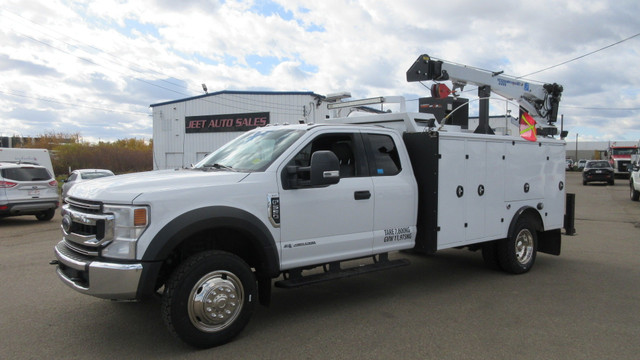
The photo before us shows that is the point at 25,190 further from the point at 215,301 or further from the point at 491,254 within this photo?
the point at 491,254

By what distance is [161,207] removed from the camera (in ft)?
12.5

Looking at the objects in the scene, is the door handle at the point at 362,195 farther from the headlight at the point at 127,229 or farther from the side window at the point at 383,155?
the headlight at the point at 127,229

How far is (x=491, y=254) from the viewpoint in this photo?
7039 mm

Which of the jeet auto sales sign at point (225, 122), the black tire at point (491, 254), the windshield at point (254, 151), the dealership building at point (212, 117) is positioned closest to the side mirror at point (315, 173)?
the windshield at point (254, 151)

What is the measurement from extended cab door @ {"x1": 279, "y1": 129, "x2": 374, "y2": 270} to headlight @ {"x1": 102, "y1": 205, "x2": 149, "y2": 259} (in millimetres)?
1286

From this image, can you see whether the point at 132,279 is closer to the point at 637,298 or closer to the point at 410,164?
the point at 410,164

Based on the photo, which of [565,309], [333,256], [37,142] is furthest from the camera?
[37,142]

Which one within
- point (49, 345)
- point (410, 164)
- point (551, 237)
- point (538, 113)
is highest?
point (538, 113)

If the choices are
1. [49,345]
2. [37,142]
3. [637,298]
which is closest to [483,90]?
[637,298]

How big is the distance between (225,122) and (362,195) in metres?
31.0

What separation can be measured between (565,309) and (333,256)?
9.02 ft

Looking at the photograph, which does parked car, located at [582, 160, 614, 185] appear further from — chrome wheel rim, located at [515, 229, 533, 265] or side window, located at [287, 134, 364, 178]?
side window, located at [287, 134, 364, 178]

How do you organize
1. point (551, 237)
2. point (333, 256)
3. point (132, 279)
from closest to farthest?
point (132, 279), point (333, 256), point (551, 237)

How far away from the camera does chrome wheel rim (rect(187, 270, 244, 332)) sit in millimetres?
3984
